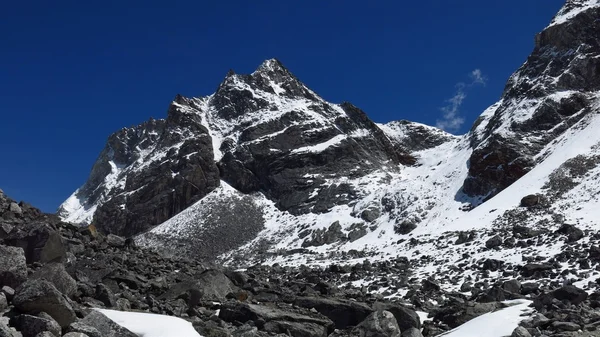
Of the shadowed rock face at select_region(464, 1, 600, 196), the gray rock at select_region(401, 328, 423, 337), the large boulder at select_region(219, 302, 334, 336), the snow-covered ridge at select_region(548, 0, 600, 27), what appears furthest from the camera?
the snow-covered ridge at select_region(548, 0, 600, 27)

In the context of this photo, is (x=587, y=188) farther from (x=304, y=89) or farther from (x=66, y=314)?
(x=304, y=89)

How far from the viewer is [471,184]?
72.8m

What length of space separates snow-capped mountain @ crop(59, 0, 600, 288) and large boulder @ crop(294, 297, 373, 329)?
1561 centimetres

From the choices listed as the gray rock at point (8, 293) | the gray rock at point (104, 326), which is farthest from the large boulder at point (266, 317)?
the gray rock at point (8, 293)

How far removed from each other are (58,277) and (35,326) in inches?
130

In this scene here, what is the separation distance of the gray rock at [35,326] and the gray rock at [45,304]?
47 cm

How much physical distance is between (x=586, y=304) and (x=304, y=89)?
123079mm

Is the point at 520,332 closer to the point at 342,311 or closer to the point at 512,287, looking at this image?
the point at 342,311

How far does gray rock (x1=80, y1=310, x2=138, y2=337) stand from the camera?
8578mm

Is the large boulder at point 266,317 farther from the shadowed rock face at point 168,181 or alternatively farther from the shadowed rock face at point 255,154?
the shadowed rock face at point 168,181

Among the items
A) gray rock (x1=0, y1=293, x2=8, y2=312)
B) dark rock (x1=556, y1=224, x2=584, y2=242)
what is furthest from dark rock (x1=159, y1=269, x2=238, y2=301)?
dark rock (x1=556, y1=224, x2=584, y2=242)

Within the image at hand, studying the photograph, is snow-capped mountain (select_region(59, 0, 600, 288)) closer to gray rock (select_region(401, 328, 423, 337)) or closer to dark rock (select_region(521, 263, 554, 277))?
dark rock (select_region(521, 263, 554, 277))

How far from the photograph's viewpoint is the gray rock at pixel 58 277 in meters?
10.9

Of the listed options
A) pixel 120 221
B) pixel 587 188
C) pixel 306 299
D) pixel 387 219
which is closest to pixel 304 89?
pixel 120 221
